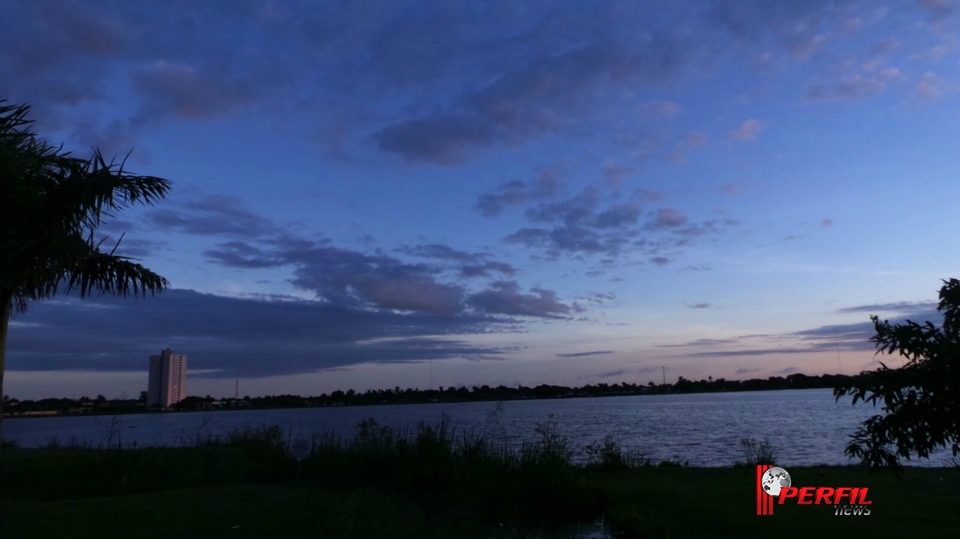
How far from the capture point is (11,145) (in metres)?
9.16

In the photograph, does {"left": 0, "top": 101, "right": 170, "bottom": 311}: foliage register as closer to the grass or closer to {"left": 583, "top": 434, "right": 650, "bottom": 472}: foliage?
the grass

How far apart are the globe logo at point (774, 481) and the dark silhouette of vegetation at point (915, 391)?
393 cm

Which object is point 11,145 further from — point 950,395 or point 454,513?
point 950,395

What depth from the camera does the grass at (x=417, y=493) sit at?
1028 cm

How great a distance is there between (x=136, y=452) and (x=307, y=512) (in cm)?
868

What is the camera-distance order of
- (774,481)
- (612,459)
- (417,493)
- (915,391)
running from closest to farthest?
(915,391)
(774,481)
(417,493)
(612,459)

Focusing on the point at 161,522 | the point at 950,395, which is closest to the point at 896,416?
the point at 950,395

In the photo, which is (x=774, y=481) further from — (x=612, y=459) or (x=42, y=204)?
(x=42, y=204)

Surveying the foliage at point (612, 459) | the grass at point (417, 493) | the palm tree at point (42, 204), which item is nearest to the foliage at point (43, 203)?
the palm tree at point (42, 204)

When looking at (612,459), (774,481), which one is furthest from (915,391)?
(612,459)

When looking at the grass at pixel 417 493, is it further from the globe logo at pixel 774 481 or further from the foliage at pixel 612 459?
the globe logo at pixel 774 481

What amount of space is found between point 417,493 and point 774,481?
764cm

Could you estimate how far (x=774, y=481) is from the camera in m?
12.1

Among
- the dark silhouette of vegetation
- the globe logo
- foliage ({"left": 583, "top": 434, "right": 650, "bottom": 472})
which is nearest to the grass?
foliage ({"left": 583, "top": 434, "right": 650, "bottom": 472})
